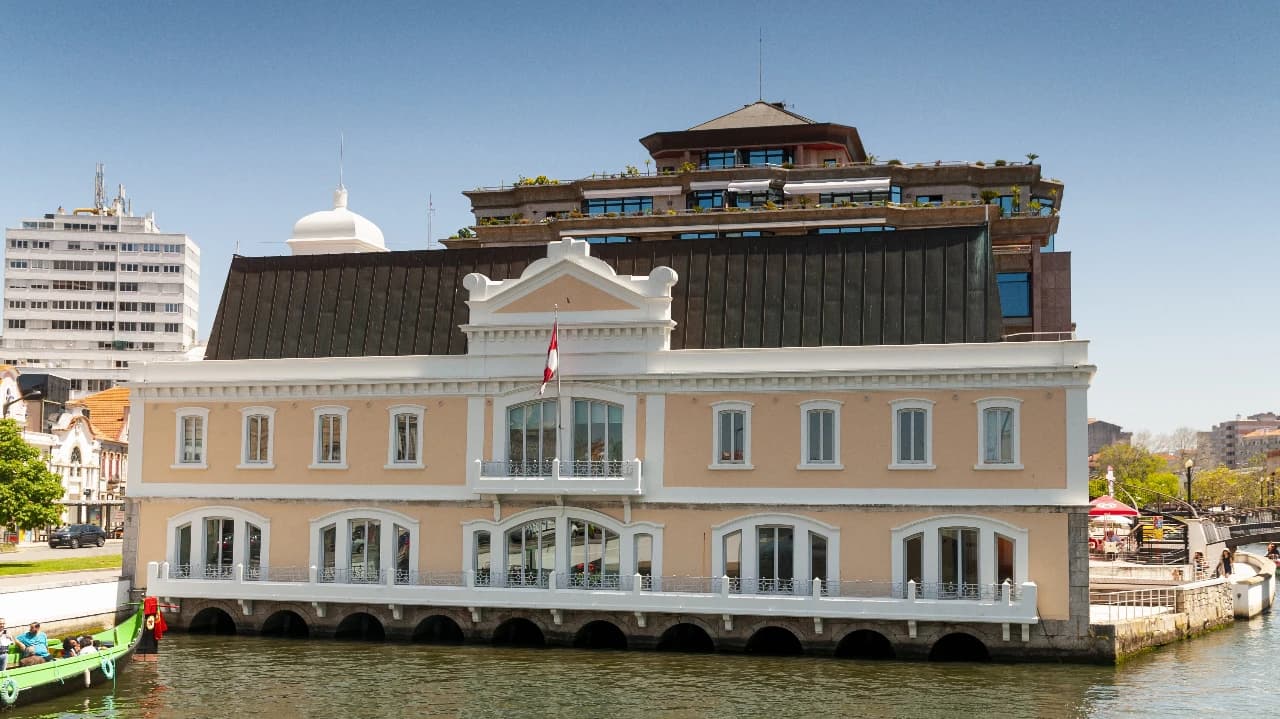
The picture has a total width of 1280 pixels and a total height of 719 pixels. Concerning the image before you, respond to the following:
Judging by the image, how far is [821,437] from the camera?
45312 millimetres

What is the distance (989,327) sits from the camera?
150 ft

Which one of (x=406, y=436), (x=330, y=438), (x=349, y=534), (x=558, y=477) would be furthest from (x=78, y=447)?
(x=558, y=477)

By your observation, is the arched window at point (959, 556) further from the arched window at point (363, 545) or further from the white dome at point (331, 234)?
the white dome at point (331, 234)

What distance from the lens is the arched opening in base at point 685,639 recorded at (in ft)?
151

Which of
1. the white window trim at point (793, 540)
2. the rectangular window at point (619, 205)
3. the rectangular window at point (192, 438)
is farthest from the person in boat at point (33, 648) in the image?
the rectangular window at point (619, 205)

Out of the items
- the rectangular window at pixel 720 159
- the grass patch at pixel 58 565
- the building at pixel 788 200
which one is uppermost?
the rectangular window at pixel 720 159

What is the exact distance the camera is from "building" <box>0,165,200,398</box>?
163125mm

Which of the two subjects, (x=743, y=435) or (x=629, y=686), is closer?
(x=629, y=686)

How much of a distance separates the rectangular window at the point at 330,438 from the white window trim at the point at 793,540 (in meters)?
14.4

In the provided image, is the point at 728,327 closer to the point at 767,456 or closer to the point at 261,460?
the point at 767,456

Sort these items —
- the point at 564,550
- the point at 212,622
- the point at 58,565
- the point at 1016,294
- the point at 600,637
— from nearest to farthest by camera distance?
the point at 564,550
the point at 600,637
the point at 212,622
the point at 58,565
the point at 1016,294

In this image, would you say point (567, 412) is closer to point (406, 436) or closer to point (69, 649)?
point (406, 436)

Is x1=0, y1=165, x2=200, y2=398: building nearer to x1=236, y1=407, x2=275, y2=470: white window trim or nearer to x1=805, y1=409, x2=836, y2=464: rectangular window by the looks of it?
x1=236, y1=407, x2=275, y2=470: white window trim

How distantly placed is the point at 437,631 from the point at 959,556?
18828 mm
